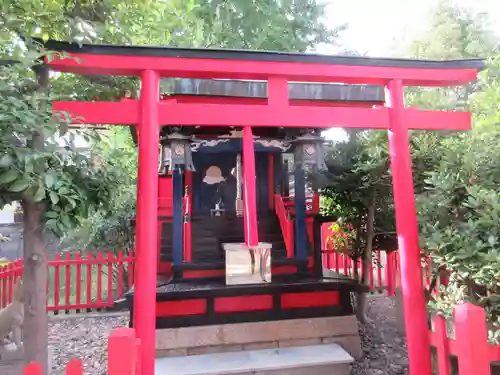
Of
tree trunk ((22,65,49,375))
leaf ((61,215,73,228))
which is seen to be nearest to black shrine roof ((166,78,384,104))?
tree trunk ((22,65,49,375))

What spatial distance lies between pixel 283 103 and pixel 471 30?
35.4ft

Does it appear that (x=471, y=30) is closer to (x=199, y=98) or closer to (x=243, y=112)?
(x=199, y=98)

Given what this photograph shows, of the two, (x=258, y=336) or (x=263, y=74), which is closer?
(x=263, y=74)

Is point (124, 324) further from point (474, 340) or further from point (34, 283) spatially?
point (474, 340)

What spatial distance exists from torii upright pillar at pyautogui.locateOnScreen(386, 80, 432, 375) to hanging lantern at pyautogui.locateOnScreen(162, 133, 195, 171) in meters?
3.14

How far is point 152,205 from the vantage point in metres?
3.23

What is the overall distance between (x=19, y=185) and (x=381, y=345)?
5.84m

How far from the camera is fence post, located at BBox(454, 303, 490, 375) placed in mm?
2268

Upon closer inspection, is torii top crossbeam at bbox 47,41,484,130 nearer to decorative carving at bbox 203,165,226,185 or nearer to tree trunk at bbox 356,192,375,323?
tree trunk at bbox 356,192,375,323

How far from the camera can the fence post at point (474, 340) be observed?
7.44ft

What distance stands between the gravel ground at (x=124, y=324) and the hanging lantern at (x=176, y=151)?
3.30 metres

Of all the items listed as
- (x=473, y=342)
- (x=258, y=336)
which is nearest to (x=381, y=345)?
(x=258, y=336)

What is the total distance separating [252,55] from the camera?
3453mm

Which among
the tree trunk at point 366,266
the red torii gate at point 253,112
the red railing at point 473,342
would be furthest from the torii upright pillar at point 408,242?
the tree trunk at point 366,266
